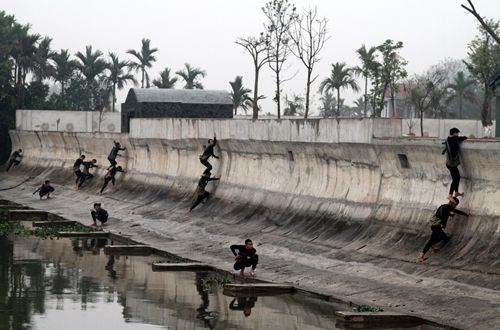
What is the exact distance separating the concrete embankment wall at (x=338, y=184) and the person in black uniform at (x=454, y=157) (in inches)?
5.5

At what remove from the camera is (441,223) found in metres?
16.7

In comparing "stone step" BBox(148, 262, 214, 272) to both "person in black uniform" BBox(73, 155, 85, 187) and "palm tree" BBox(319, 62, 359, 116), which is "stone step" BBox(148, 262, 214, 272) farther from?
"palm tree" BBox(319, 62, 359, 116)

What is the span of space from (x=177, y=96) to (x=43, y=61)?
3004 cm

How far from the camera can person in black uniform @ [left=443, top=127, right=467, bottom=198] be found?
16.9 m

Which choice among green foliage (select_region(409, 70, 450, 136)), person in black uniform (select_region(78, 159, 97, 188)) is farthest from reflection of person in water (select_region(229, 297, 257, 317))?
green foliage (select_region(409, 70, 450, 136))

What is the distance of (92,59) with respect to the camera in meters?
92.7

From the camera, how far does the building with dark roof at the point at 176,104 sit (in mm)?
51250

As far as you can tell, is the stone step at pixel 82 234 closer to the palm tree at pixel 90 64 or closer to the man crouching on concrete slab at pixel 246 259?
the man crouching on concrete slab at pixel 246 259

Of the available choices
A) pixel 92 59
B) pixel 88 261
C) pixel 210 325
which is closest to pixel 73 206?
pixel 88 261

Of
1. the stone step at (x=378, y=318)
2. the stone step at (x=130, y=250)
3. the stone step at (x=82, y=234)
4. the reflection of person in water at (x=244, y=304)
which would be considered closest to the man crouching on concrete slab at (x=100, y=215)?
the stone step at (x=82, y=234)

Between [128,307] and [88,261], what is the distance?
6.16 m

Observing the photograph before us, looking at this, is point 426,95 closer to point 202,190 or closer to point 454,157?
point 202,190

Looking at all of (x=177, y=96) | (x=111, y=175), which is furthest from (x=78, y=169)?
(x=177, y=96)

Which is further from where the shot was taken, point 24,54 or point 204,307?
point 24,54
